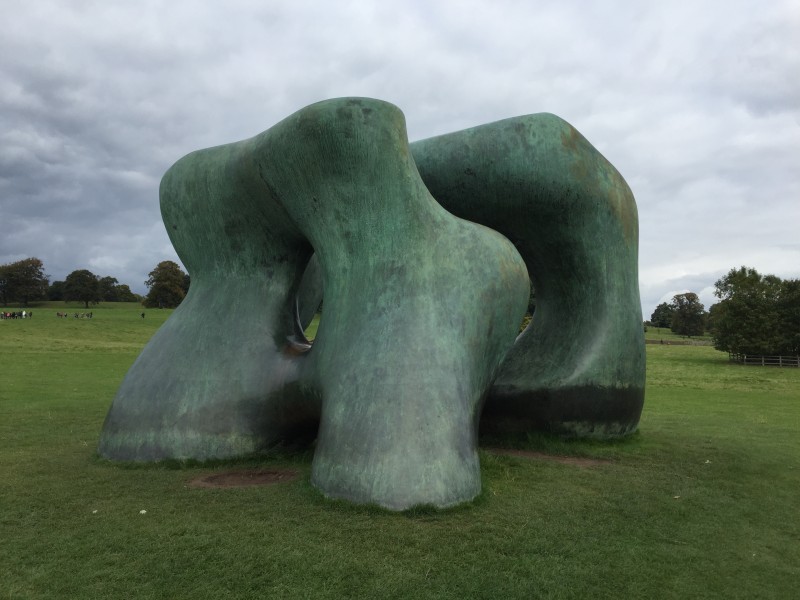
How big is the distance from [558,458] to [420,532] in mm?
4438

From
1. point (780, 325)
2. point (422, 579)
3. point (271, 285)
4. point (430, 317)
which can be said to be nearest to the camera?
point (422, 579)

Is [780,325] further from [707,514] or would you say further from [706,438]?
[707,514]

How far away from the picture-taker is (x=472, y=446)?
6.69 metres

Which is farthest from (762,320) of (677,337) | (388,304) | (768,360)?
(677,337)

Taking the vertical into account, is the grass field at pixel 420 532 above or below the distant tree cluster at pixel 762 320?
below

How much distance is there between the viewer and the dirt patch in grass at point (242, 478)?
703cm

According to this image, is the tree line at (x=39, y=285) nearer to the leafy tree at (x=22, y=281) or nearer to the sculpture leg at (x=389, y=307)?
the leafy tree at (x=22, y=281)

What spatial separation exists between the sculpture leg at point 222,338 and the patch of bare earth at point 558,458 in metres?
3.26

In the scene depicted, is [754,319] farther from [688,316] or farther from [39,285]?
[39,285]

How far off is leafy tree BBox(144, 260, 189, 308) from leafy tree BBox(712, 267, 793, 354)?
53.9 m

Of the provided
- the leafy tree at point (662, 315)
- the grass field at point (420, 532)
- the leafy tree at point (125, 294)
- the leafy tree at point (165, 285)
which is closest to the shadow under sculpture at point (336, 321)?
the grass field at point (420, 532)

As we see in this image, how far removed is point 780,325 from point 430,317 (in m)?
40.4

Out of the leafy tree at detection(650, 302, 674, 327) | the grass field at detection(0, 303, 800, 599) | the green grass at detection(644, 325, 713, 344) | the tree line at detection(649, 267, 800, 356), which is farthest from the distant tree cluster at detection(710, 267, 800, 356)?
the leafy tree at detection(650, 302, 674, 327)

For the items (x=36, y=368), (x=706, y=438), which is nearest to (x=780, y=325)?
(x=706, y=438)
